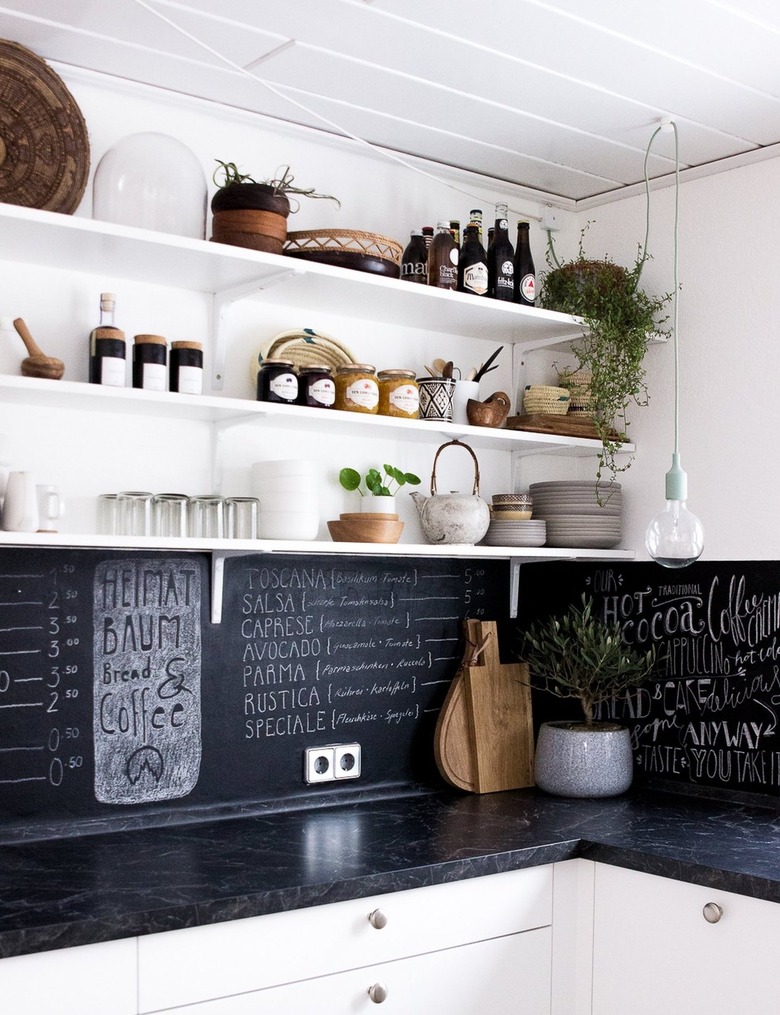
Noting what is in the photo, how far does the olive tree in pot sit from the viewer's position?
285 cm

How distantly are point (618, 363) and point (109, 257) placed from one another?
4.43 feet

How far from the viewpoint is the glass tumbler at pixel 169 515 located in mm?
2389

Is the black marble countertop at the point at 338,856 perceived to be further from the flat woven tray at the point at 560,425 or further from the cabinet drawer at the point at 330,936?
the flat woven tray at the point at 560,425

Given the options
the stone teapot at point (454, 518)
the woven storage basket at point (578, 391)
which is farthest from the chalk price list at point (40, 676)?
the woven storage basket at point (578, 391)

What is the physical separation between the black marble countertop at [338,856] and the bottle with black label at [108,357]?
0.94 metres

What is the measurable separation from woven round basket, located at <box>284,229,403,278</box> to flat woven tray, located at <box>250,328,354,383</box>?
0.21m

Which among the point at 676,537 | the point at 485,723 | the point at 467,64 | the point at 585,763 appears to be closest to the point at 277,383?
the point at 467,64

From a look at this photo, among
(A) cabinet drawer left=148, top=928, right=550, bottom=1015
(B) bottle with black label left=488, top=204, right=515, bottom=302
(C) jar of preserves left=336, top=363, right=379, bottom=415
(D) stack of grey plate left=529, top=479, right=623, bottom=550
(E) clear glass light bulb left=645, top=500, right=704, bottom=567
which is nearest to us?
(A) cabinet drawer left=148, top=928, right=550, bottom=1015

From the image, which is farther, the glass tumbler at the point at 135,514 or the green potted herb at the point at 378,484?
the green potted herb at the point at 378,484

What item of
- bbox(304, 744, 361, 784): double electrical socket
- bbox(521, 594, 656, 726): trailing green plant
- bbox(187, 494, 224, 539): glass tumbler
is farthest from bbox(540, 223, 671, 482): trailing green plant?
bbox(187, 494, 224, 539): glass tumbler

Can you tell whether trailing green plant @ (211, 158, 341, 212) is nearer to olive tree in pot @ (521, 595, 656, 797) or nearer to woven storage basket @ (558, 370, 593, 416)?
woven storage basket @ (558, 370, 593, 416)

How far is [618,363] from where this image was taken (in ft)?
9.77

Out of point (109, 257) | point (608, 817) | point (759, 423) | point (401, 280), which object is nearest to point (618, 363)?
point (759, 423)

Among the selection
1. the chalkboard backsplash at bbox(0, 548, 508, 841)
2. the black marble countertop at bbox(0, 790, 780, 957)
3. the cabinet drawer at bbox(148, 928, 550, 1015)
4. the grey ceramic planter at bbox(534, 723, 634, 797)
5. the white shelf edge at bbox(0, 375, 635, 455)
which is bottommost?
the cabinet drawer at bbox(148, 928, 550, 1015)
